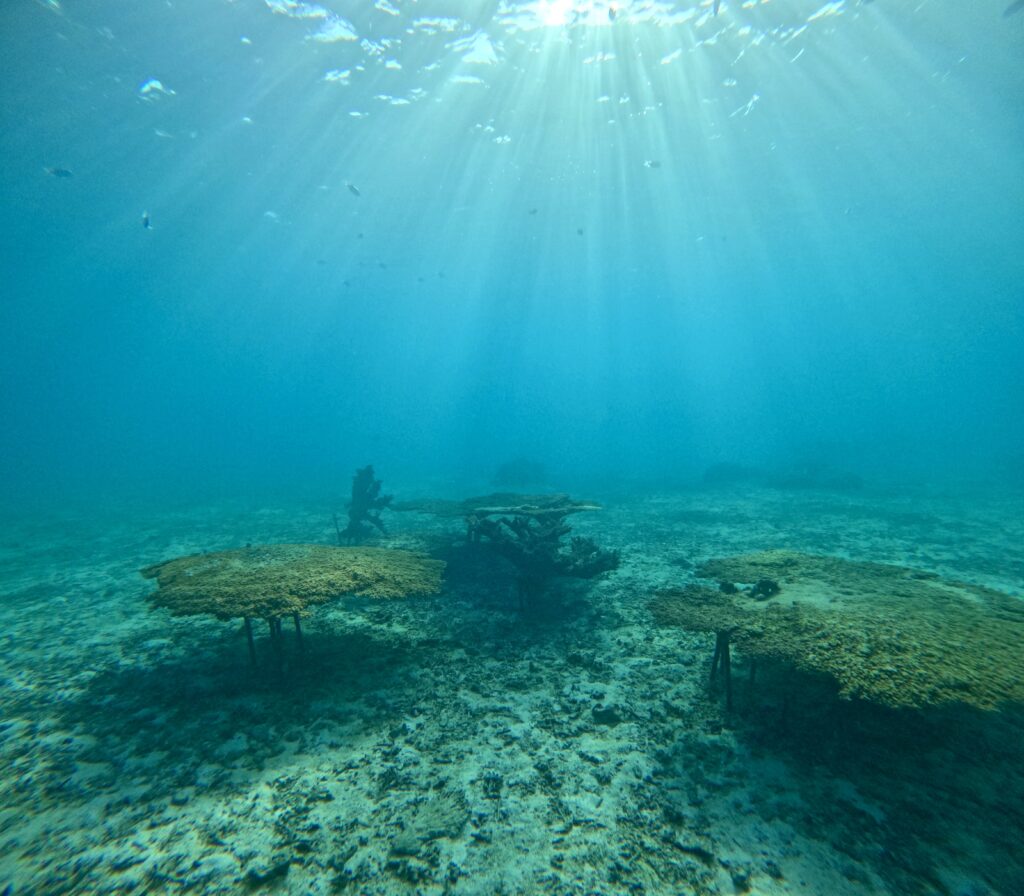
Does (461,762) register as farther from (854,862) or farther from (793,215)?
(793,215)

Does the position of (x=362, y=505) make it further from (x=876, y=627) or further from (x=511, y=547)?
(x=876, y=627)

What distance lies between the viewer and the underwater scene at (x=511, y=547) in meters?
3.67

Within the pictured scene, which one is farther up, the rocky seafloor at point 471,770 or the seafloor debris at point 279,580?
the seafloor debris at point 279,580

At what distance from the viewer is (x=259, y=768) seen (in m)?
4.39

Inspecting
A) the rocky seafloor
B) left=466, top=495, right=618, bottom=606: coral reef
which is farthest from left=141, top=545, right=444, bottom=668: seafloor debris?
left=466, top=495, right=618, bottom=606: coral reef

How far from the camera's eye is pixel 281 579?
6039mm

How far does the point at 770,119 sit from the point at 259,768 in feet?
148

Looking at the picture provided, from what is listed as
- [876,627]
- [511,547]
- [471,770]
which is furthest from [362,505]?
[876,627]

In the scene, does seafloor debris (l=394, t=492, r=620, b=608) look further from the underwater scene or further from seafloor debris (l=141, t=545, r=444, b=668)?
seafloor debris (l=141, t=545, r=444, b=668)

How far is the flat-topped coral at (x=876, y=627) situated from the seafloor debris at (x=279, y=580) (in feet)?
13.6

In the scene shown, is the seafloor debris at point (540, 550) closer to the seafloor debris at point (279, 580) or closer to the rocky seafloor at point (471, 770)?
the rocky seafloor at point (471, 770)

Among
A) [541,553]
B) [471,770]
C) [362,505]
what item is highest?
[362,505]

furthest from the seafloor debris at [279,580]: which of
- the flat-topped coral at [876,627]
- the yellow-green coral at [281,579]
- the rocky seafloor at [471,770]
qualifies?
the flat-topped coral at [876,627]

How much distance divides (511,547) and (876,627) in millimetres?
6258
